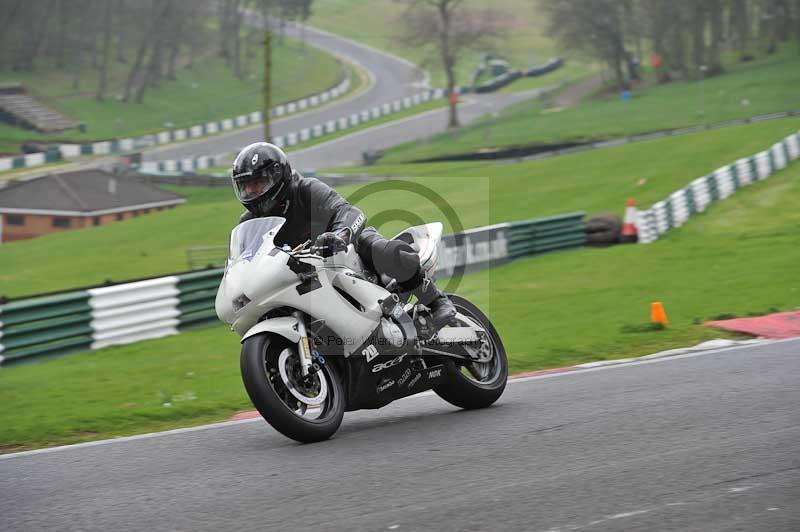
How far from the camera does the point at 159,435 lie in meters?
7.21

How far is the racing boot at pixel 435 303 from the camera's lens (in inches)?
287

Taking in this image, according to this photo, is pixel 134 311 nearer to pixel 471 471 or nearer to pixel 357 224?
pixel 357 224

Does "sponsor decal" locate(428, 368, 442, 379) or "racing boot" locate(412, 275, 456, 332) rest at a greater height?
"racing boot" locate(412, 275, 456, 332)

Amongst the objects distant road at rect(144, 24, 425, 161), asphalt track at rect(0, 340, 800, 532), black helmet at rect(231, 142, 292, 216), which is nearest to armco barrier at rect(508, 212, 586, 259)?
asphalt track at rect(0, 340, 800, 532)

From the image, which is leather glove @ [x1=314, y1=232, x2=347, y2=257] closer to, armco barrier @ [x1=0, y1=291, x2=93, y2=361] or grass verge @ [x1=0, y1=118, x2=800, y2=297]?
armco barrier @ [x1=0, y1=291, x2=93, y2=361]

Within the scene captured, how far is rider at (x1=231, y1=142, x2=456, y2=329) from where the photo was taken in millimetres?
6570

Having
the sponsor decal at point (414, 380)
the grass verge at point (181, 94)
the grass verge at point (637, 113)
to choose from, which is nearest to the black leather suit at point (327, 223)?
the sponsor decal at point (414, 380)

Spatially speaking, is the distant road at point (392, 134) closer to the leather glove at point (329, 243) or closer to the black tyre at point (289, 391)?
the leather glove at point (329, 243)

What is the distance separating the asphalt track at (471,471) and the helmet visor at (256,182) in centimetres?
158

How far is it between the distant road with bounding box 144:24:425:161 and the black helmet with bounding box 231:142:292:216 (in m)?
53.9

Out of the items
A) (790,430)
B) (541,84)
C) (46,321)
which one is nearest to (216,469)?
(790,430)

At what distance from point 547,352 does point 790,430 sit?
516 cm

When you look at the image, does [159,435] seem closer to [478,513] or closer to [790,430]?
[478,513]

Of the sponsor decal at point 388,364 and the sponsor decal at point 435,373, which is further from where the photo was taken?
the sponsor decal at point 435,373
